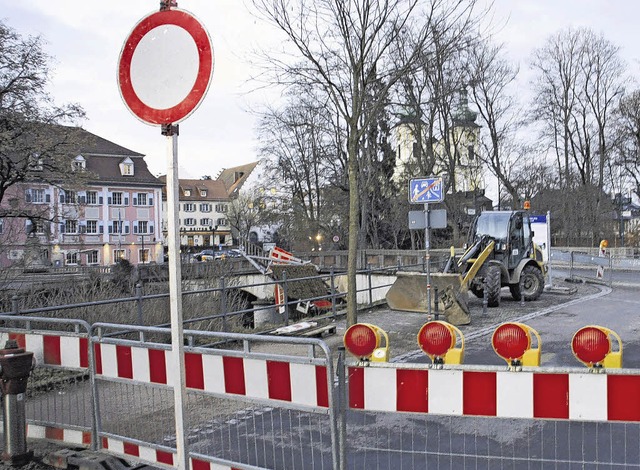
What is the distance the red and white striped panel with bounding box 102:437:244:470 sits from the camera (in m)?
4.66

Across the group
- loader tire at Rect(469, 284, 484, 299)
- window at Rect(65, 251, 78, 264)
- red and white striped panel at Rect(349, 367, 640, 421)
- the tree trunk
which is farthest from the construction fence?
window at Rect(65, 251, 78, 264)

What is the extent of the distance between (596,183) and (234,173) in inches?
2962

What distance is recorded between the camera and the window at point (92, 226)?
70144mm

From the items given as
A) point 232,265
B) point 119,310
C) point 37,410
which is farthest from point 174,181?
point 232,265

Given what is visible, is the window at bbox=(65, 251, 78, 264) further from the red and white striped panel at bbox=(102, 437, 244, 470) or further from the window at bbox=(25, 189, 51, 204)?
the red and white striped panel at bbox=(102, 437, 244, 470)

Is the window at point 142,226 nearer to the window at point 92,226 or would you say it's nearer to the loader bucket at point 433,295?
the window at point 92,226

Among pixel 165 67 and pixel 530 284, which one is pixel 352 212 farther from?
pixel 530 284

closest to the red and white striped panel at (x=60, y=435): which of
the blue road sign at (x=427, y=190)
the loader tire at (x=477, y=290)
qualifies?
the blue road sign at (x=427, y=190)

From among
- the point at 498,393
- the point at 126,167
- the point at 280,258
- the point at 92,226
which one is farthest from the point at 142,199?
the point at 498,393

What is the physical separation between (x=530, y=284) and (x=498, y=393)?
53.6 ft

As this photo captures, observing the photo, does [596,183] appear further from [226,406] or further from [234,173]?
[234,173]

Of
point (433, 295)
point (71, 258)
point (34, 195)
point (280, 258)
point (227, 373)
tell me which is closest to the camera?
point (227, 373)

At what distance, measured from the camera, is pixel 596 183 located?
50031mm

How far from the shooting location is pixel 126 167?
7262cm
